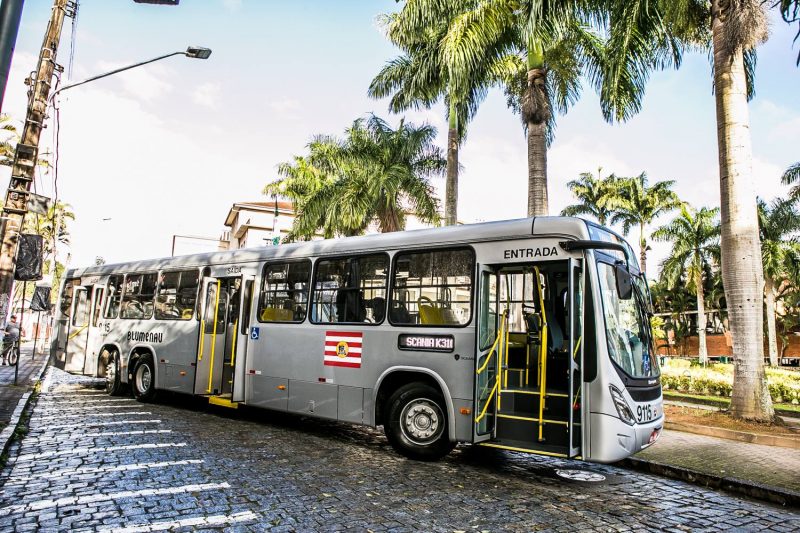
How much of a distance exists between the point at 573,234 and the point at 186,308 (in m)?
8.24

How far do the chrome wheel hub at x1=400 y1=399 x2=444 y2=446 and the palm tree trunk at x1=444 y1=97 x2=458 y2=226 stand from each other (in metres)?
11.6

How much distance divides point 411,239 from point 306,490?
3.76m

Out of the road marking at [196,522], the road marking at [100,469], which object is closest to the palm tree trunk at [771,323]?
the road marking at [100,469]

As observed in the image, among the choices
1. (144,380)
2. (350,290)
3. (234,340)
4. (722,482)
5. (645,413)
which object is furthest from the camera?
(144,380)

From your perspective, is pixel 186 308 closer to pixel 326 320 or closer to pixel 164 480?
pixel 326 320

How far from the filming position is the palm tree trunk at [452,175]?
1892 centimetres

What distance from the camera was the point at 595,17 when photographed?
47.7 feet

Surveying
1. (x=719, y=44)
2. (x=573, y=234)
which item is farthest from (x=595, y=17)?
(x=573, y=234)

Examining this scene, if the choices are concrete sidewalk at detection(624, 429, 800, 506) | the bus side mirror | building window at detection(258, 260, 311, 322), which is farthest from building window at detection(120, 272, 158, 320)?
concrete sidewalk at detection(624, 429, 800, 506)

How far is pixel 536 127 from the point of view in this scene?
50.1 feet

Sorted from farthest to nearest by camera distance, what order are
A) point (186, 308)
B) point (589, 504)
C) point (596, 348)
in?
point (186, 308), point (596, 348), point (589, 504)

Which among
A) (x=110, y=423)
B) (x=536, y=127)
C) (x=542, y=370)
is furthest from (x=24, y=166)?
(x=536, y=127)

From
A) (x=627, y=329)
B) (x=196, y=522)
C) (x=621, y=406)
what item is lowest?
(x=196, y=522)

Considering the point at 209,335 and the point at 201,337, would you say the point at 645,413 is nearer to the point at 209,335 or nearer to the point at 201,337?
the point at 209,335
